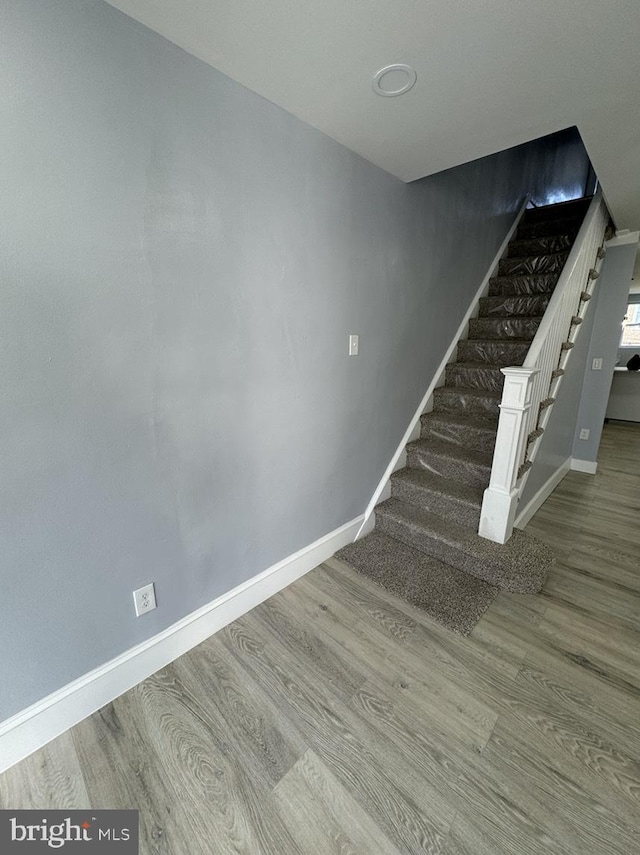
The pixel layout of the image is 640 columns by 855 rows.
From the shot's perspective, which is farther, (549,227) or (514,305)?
(549,227)

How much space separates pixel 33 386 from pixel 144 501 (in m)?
0.50

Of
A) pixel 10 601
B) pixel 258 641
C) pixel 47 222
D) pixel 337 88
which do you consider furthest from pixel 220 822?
pixel 337 88

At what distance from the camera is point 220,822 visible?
0.97 metres

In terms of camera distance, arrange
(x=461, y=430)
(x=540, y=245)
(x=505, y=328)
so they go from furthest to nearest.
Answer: (x=540, y=245) < (x=505, y=328) < (x=461, y=430)

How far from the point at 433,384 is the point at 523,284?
1.34 metres

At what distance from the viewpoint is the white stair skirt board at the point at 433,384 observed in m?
2.39

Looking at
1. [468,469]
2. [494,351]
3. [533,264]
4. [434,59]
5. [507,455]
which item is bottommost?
[468,469]

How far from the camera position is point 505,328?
2914 mm

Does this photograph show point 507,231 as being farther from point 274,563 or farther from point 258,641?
point 258,641

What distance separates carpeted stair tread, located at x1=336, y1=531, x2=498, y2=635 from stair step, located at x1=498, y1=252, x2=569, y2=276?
9.19 ft

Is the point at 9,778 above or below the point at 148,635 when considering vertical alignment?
below

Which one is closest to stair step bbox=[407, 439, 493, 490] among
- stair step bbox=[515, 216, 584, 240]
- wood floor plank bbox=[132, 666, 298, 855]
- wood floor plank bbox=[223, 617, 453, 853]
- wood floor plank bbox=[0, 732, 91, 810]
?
wood floor plank bbox=[223, 617, 453, 853]

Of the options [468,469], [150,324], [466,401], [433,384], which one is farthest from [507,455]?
[150,324]

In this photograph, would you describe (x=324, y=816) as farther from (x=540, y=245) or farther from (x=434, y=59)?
(x=540, y=245)
